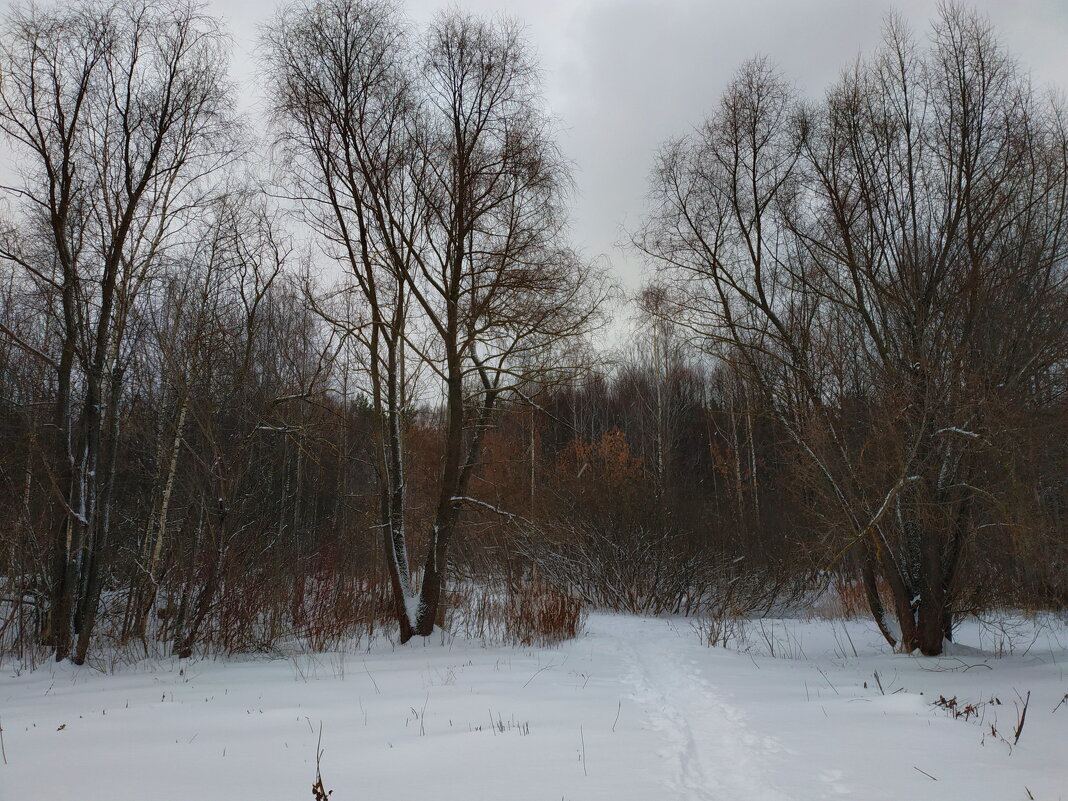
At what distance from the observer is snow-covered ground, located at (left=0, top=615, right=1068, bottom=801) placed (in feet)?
11.4

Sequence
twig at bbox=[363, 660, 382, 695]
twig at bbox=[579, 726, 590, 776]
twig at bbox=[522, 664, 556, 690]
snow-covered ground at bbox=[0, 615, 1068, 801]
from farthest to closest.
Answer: twig at bbox=[522, 664, 556, 690], twig at bbox=[363, 660, 382, 695], twig at bbox=[579, 726, 590, 776], snow-covered ground at bbox=[0, 615, 1068, 801]

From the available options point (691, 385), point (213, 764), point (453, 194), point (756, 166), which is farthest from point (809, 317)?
point (691, 385)

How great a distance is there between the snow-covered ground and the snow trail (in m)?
0.02

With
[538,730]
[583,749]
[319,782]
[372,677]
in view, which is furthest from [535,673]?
[319,782]

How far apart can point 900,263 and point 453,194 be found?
6.07 m

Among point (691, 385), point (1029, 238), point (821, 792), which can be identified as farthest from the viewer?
point (691, 385)

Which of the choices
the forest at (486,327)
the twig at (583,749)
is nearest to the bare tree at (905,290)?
the forest at (486,327)

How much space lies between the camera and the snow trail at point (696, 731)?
3543 millimetres

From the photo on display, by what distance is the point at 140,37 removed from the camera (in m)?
8.34

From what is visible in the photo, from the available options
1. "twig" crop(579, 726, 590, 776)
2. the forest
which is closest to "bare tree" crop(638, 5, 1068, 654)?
the forest

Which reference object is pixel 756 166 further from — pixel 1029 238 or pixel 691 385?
pixel 691 385

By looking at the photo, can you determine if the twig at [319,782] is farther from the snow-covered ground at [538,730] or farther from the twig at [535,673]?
the twig at [535,673]

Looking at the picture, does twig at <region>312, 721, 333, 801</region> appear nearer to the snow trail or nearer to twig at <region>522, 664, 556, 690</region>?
the snow trail

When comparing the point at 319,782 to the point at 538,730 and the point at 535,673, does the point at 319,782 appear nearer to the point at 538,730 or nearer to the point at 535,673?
the point at 538,730
